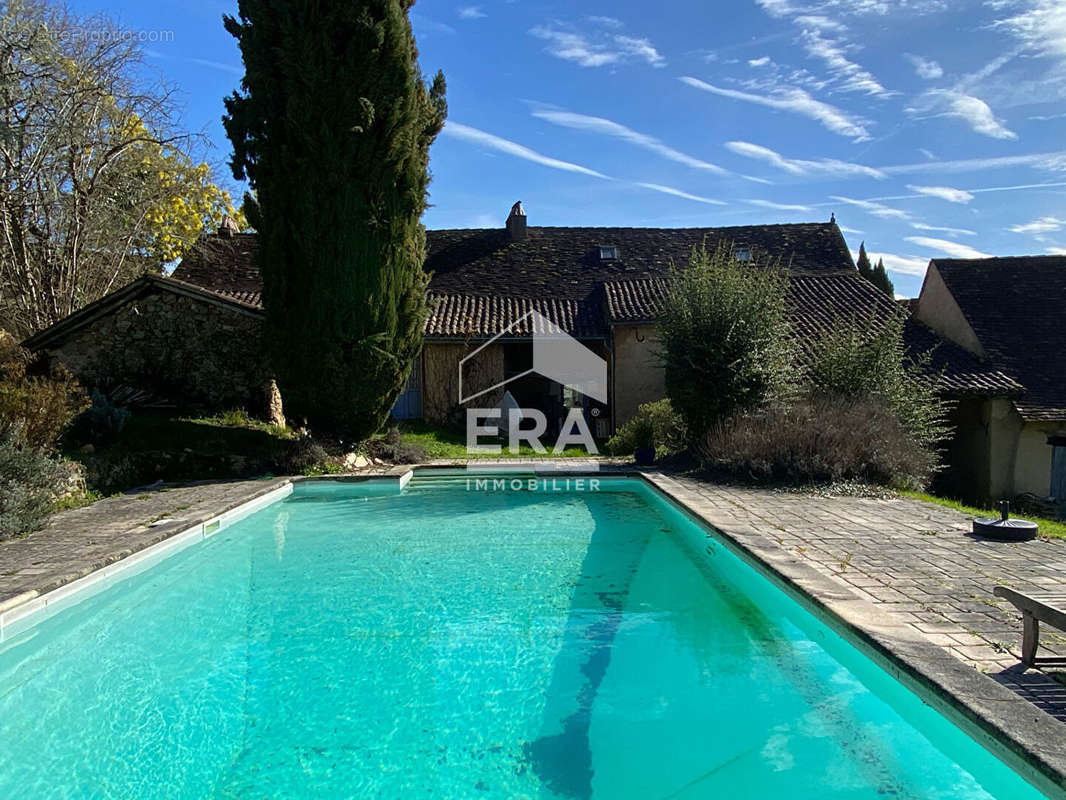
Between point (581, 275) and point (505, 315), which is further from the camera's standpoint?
point (581, 275)

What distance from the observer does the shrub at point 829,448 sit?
9844mm

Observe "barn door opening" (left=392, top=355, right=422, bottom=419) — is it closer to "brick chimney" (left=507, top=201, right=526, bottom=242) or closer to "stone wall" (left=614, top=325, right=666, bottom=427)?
"stone wall" (left=614, top=325, right=666, bottom=427)

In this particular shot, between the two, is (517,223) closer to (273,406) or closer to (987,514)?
(273,406)

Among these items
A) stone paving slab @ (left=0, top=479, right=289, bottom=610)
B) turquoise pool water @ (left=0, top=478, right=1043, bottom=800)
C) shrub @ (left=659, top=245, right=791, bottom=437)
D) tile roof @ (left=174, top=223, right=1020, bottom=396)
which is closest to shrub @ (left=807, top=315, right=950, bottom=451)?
shrub @ (left=659, top=245, right=791, bottom=437)

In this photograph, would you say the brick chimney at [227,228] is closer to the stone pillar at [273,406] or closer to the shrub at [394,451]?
the stone pillar at [273,406]

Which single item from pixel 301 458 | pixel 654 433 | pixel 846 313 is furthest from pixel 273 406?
pixel 846 313

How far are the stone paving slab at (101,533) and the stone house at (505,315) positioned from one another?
3791 mm

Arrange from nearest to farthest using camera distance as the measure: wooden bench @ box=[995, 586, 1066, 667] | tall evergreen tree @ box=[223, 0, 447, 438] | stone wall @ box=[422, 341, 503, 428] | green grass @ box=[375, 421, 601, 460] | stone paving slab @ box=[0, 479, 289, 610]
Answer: wooden bench @ box=[995, 586, 1066, 667], stone paving slab @ box=[0, 479, 289, 610], tall evergreen tree @ box=[223, 0, 447, 438], green grass @ box=[375, 421, 601, 460], stone wall @ box=[422, 341, 503, 428]

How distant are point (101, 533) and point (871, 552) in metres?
7.31

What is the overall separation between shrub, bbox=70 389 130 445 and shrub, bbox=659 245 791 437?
30.1 ft

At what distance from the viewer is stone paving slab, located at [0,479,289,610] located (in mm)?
5359

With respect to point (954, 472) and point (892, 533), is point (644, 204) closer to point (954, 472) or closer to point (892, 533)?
point (954, 472)

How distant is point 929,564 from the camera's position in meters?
5.55

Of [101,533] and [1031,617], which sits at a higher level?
[1031,617]
